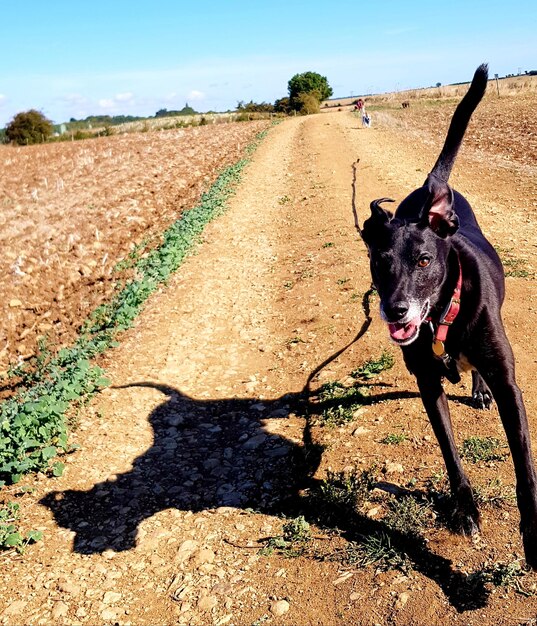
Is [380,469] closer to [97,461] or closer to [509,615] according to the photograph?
[509,615]

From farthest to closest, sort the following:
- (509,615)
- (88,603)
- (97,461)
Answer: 1. (97,461)
2. (88,603)
3. (509,615)

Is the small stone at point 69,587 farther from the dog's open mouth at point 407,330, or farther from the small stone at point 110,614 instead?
the dog's open mouth at point 407,330

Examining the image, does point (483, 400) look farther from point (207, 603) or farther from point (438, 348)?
point (207, 603)

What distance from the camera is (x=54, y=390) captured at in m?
6.25

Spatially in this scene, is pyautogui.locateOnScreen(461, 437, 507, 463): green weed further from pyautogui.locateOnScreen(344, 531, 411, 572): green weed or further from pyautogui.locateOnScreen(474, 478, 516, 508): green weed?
pyautogui.locateOnScreen(344, 531, 411, 572): green weed

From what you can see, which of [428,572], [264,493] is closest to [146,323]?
[264,493]

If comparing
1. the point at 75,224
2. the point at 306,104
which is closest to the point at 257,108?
the point at 306,104

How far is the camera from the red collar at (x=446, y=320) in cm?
350

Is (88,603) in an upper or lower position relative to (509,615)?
lower

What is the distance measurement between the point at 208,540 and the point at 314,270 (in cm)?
584

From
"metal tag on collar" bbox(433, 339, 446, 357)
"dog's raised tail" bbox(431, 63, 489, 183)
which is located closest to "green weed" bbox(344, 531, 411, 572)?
"metal tag on collar" bbox(433, 339, 446, 357)

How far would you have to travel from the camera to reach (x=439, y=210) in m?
3.44

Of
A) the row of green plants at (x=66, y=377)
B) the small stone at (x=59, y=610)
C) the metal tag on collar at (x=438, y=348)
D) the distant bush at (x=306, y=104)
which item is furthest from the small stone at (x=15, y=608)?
the distant bush at (x=306, y=104)

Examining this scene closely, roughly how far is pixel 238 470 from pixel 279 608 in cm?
170
